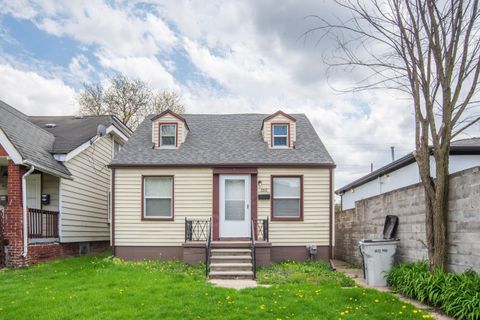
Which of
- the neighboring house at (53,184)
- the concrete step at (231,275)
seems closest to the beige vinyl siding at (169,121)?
the neighboring house at (53,184)

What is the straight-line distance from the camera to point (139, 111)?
1177 inches

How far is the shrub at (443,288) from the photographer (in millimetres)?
5984

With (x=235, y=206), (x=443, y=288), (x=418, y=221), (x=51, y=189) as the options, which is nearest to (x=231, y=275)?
(x=235, y=206)

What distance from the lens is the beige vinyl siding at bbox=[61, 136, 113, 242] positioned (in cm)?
1422

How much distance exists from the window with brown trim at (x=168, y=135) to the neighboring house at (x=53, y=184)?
9.02 feet

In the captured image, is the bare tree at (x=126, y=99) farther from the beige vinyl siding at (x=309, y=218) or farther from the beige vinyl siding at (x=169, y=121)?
the beige vinyl siding at (x=309, y=218)

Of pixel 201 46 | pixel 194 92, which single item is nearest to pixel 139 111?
pixel 194 92

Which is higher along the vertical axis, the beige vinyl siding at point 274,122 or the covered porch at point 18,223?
the beige vinyl siding at point 274,122

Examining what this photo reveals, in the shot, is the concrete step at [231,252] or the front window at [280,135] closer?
the concrete step at [231,252]

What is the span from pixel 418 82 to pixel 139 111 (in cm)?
2380

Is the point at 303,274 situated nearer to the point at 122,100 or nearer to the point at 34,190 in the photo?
the point at 34,190

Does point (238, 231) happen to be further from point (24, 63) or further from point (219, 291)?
point (24, 63)

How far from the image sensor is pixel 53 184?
45.8ft

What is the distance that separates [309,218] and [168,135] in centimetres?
515
